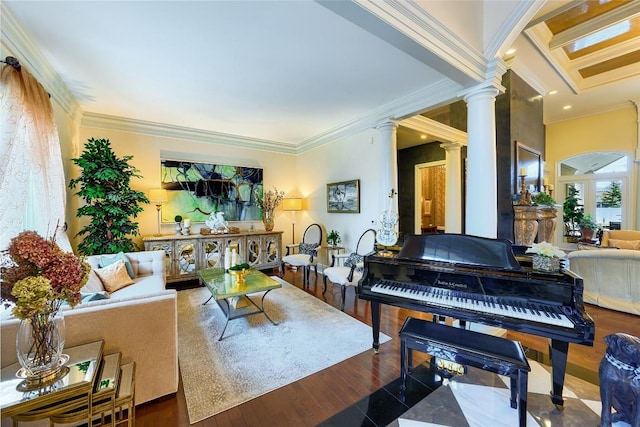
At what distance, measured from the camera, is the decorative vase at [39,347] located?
122cm

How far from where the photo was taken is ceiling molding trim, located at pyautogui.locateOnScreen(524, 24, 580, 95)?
3.28 metres

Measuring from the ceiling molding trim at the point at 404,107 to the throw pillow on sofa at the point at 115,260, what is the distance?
4.01 metres

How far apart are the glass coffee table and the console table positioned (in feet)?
2.22

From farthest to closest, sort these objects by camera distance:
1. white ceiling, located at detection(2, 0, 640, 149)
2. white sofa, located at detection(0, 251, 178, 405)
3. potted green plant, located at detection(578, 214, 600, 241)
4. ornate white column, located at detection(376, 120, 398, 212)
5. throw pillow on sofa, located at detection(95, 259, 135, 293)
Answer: potted green plant, located at detection(578, 214, 600, 241)
ornate white column, located at detection(376, 120, 398, 212)
throw pillow on sofa, located at detection(95, 259, 135, 293)
white ceiling, located at detection(2, 0, 640, 149)
white sofa, located at detection(0, 251, 178, 405)

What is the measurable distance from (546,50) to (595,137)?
4.18 meters

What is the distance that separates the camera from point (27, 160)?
87.7 inches

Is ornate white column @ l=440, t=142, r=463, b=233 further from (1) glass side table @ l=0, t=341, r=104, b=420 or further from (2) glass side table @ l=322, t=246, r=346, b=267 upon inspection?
(1) glass side table @ l=0, t=341, r=104, b=420

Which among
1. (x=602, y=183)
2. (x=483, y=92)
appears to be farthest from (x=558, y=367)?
(x=602, y=183)

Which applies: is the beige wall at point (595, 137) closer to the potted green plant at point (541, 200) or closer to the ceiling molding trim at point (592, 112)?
the ceiling molding trim at point (592, 112)

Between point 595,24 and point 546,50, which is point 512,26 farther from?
point 595,24

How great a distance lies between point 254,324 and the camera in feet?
9.86

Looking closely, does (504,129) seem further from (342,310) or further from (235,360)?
(235,360)

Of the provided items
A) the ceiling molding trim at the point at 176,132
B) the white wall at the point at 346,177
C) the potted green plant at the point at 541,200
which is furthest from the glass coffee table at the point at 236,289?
the potted green plant at the point at 541,200

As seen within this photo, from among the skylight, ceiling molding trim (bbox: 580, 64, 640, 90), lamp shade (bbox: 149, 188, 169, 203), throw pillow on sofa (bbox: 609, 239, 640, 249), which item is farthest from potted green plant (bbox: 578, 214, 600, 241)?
lamp shade (bbox: 149, 188, 169, 203)
